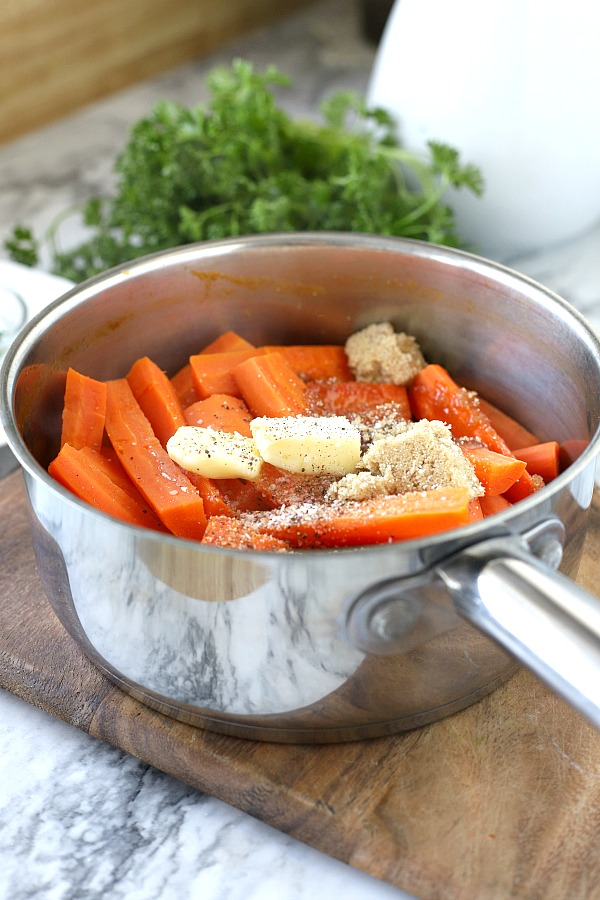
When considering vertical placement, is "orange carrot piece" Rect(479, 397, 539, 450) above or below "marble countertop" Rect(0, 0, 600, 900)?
above

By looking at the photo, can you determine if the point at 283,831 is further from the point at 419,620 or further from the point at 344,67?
the point at 344,67

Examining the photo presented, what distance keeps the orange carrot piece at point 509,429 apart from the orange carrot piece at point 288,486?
0.26 metres

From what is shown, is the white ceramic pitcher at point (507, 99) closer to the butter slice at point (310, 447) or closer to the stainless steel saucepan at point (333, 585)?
the stainless steel saucepan at point (333, 585)

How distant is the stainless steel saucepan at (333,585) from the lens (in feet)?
2.30

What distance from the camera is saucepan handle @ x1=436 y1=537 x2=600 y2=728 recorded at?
2.14 feet

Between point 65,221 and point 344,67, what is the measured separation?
3.24ft

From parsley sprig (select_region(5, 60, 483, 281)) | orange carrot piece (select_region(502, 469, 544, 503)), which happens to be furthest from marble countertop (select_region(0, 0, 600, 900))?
parsley sprig (select_region(5, 60, 483, 281))

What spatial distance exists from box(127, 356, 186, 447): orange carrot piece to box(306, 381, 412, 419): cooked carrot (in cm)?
15

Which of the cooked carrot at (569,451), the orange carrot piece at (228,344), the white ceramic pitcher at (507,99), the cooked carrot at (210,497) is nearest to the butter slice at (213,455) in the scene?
the cooked carrot at (210,497)

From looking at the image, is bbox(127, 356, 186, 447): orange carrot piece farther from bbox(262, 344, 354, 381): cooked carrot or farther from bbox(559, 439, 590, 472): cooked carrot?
bbox(559, 439, 590, 472): cooked carrot

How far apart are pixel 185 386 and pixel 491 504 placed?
1.28ft

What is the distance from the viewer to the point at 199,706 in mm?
827

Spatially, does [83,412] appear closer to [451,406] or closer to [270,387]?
[270,387]

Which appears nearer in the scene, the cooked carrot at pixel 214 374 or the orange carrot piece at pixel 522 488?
the orange carrot piece at pixel 522 488
